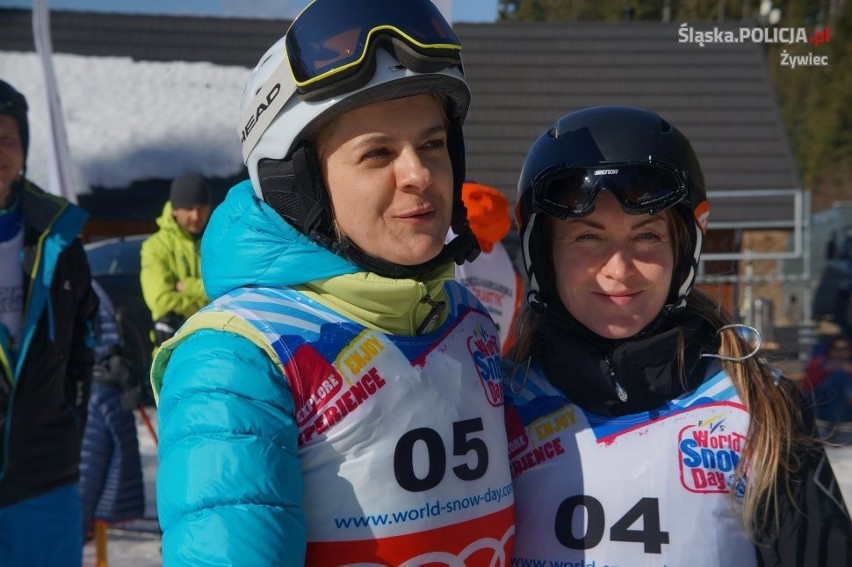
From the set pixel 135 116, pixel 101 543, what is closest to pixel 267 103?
pixel 101 543

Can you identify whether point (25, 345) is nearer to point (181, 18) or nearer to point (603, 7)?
point (181, 18)

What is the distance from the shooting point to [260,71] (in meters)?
1.91

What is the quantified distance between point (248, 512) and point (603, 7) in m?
22.6

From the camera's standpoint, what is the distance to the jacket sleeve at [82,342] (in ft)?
13.0

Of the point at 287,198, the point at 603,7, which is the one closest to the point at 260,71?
the point at 287,198

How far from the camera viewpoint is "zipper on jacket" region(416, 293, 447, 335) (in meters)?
1.85

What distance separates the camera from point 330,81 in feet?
5.64

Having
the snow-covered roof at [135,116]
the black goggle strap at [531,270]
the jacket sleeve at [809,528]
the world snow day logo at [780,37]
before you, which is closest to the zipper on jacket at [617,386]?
the black goggle strap at [531,270]

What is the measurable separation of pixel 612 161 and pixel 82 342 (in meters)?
2.66

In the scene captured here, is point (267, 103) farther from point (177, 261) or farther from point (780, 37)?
point (780, 37)

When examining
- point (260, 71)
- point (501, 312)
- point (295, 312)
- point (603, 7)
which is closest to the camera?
point (295, 312)

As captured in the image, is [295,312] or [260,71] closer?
[295,312]

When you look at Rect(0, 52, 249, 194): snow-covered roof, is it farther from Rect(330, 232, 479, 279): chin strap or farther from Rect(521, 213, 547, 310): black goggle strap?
Rect(330, 232, 479, 279): chin strap

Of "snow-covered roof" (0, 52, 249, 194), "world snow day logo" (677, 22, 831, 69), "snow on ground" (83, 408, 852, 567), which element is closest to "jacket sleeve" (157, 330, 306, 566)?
"snow on ground" (83, 408, 852, 567)
